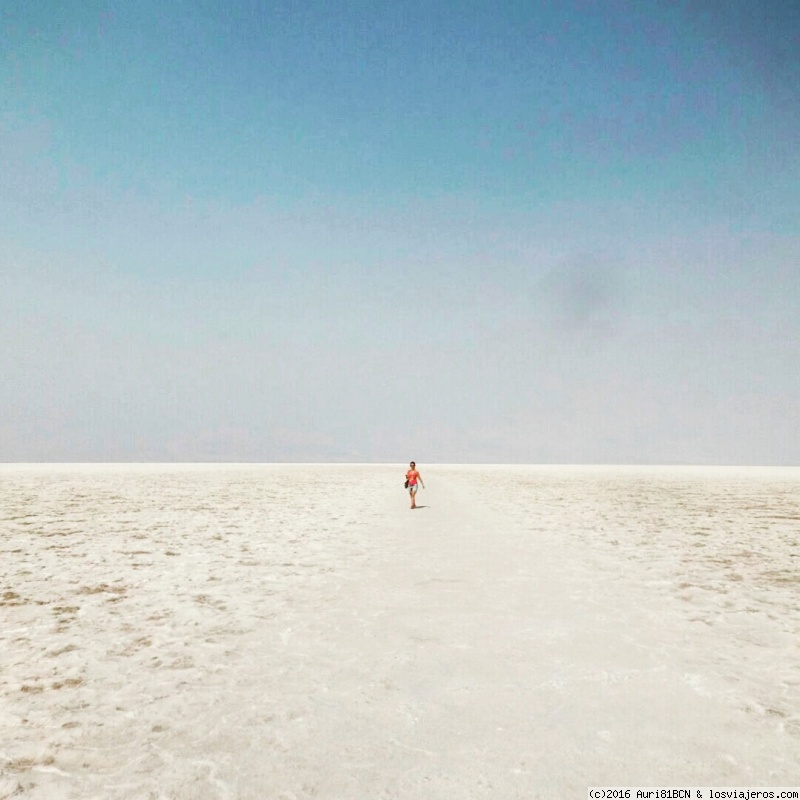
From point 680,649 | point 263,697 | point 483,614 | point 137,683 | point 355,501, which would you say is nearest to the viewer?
point 263,697

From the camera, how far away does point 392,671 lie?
539cm

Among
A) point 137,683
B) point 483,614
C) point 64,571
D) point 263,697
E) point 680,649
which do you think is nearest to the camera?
point 263,697

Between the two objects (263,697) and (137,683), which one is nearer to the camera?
(263,697)

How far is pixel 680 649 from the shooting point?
19.9ft

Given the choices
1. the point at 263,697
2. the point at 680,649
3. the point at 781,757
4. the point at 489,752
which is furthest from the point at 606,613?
the point at 263,697

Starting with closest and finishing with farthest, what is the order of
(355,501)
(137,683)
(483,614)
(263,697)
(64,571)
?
1. (263,697)
2. (137,683)
3. (483,614)
4. (64,571)
5. (355,501)

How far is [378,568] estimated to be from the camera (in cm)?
1069

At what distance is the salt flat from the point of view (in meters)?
3.64

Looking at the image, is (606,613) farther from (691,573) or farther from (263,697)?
(263,697)

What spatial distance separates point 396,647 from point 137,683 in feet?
8.71

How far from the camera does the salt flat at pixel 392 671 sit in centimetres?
364

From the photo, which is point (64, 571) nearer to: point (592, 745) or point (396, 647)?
point (396, 647)

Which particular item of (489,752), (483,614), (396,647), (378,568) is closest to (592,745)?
(489,752)

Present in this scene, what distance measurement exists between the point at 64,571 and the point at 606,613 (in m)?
9.73
